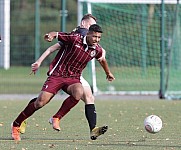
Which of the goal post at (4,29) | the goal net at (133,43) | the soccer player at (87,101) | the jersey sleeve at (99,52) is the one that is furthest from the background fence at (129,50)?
the jersey sleeve at (99,52)

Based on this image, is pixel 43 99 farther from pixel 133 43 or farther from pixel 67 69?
pixel 133 43

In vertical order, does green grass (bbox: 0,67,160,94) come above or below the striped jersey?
below

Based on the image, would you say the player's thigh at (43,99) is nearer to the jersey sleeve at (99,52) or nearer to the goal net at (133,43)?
the jersey sleeve at (99,52)

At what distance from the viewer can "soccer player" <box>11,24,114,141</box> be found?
32.9 feet

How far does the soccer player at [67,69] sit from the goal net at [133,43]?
36.5ft

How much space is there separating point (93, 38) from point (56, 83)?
0.82m

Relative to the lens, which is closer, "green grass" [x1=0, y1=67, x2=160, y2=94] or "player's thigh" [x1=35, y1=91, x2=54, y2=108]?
"player's thigh" [x1=35, y1=91, x2=54, y2=108]

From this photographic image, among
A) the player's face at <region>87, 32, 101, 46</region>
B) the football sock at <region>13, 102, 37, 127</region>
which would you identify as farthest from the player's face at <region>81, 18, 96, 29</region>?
the football sock at <region>13, 102, 37, 127</region>

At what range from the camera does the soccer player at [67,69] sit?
10039mm

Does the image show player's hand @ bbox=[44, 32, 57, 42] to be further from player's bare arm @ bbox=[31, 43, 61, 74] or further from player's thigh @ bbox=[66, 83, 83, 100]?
player's thigh @ bbox=[66, 83, 83, 100]

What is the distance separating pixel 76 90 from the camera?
10094 millimetres

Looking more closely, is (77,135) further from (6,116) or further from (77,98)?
(6,116)

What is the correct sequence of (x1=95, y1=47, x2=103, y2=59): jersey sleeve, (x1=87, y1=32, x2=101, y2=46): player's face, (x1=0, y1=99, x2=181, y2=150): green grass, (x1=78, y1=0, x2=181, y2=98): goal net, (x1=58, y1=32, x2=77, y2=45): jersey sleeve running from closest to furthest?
(x1=0, y1=99, x2=181, y2=150): green grass, (x1=87, y1=32, x2=101, y2=46): player's face, (x1=58, y1=32, x2=77, y2=45): jersey sleeve, (x1=95, y1=47, x2=103, y2=59): jersey sleeve, (x1=78, y1=0, x2=181, y2=98): goal net

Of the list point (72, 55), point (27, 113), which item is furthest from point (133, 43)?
point (27, 113)
